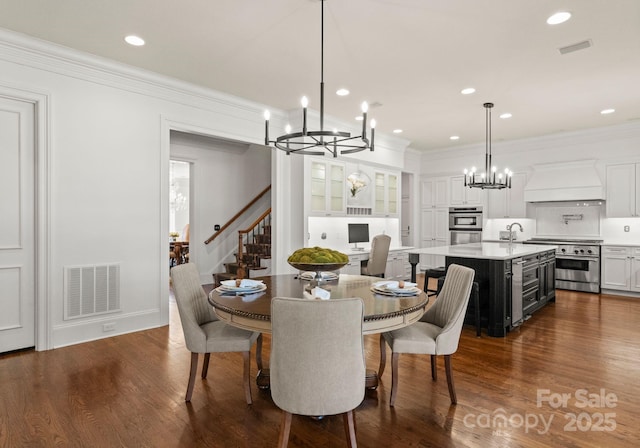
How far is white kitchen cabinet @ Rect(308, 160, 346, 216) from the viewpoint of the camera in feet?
19.3

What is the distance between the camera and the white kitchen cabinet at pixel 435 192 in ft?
28.2

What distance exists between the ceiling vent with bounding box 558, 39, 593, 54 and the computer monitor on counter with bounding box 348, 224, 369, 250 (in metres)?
3.91

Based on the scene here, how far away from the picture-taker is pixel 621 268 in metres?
6.26

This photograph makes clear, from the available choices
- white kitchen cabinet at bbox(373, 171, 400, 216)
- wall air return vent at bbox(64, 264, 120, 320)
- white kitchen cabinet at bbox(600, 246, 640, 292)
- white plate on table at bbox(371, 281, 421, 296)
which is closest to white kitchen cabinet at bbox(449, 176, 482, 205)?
white kitchen cabinet at bbox(373, 171, 400, 216)

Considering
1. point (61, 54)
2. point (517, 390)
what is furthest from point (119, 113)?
point (517, 390)

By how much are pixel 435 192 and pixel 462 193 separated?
2.14 ft

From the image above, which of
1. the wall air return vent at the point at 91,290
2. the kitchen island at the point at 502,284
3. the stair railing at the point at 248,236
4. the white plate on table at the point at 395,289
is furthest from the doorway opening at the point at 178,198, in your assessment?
the white plate on table at the point at 395,289

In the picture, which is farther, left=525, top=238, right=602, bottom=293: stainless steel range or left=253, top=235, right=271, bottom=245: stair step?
left=253, top=235, right=271, bottom=245: stair step

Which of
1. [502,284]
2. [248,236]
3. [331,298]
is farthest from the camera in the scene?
[248,236]

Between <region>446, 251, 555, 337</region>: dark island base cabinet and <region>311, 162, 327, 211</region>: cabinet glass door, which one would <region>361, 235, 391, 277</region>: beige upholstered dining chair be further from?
<region>446, 251, 555, 337</region>: dark island base cabinet

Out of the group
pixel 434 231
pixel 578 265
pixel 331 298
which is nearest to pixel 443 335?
pixel 331 298

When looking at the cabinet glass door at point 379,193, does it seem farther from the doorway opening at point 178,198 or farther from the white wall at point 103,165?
the doorway opening at point 178,198

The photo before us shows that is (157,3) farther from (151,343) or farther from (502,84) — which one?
(502,84)

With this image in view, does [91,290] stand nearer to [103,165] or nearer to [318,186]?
[103,165]
